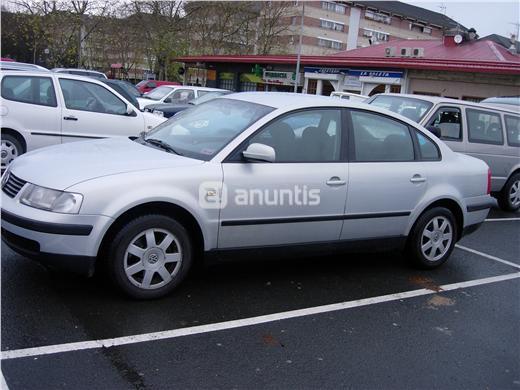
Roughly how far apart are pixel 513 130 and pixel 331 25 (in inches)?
2522

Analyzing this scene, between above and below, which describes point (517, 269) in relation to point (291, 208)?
below

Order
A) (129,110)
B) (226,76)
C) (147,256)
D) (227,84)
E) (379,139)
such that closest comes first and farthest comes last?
(147,256) → (379,139) → (129,110) → (226,76) → (227,84)

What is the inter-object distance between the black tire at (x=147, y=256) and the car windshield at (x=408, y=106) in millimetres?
5575

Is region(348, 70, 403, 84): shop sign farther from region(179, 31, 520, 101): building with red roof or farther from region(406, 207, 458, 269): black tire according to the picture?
region(406, 207, 458, 269): black tire

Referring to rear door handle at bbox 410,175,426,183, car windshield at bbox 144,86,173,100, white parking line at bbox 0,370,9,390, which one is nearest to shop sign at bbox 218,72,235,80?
car windshield at bbox 144,86,173,100

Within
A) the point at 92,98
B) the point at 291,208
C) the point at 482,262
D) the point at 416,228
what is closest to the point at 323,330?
the point at 291,208

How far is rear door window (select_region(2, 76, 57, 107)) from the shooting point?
7.91 m

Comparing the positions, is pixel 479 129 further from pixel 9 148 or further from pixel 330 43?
pixel 330 43

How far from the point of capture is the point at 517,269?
6.06m

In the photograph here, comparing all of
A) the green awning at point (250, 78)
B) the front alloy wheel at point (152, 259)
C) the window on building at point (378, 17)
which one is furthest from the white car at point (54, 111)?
the window on building at point (378, 17)

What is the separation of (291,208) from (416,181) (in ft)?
4.67

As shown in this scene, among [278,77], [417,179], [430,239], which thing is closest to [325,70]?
[278,77]

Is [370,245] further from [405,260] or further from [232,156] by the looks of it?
[232,156]

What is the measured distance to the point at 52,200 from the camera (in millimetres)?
3752
